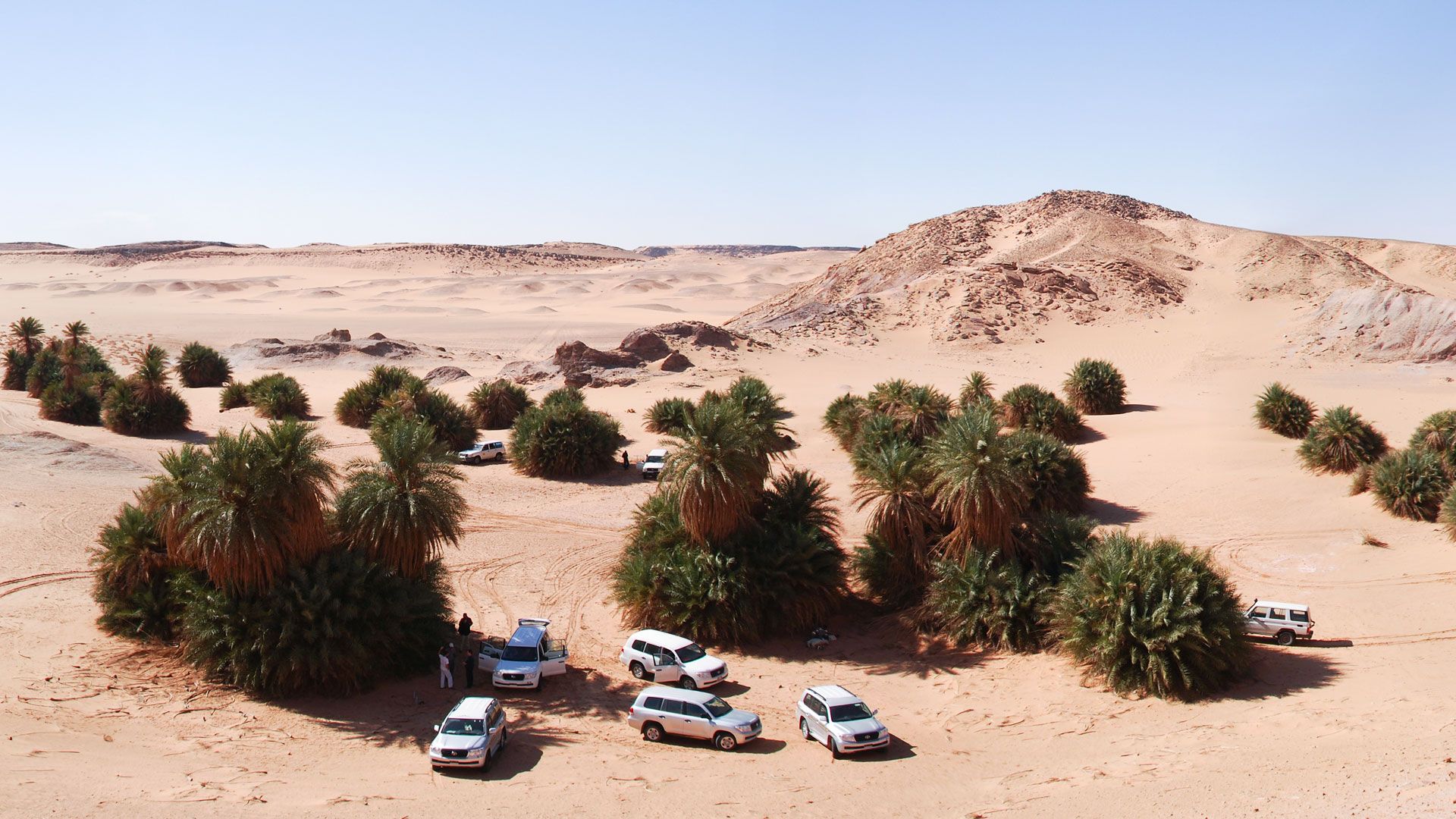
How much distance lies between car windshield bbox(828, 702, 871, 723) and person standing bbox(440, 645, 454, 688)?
7317 millimetres

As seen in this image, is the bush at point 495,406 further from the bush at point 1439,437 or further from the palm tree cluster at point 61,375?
the bush at point 1439,437

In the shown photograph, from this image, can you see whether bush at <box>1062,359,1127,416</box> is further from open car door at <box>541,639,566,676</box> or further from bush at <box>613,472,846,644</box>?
open car door at <box>541,639,566,676</box>

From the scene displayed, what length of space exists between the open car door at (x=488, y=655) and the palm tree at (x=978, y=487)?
9.90 m

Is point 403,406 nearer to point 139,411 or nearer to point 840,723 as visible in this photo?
point 139,411

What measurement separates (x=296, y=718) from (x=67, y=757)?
337 cm

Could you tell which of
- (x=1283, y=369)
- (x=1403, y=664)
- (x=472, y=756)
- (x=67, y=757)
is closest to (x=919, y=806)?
(x=472, y=756)

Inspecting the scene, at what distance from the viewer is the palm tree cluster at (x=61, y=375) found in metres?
43.9

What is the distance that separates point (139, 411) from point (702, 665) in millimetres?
33385

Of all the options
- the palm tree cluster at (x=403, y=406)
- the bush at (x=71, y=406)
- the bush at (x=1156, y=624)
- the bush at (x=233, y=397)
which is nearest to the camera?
the bush at (x=1156, y=624)

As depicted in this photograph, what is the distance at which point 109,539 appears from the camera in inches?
778

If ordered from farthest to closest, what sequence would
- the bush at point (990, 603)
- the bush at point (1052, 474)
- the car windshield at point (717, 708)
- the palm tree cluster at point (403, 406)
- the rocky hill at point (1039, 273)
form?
the rocky hill at point (1039, 273) < the palm tree cluster at point (403, 406) < the bush at point (1052, 474) < the bush at point (990, 603) < the car windshield at point (717, 708)

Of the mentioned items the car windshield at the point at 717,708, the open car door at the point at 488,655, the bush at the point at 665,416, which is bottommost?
the open car door at the point at 488,655

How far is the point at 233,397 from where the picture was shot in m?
48.8

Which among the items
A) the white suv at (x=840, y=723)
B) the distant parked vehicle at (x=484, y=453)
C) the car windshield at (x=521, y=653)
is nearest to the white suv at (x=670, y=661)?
the car windshield at (x=521, y=653)
